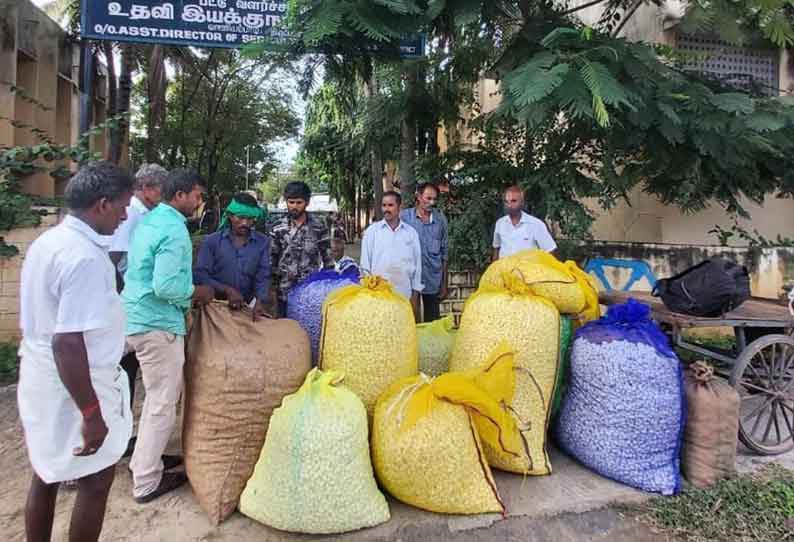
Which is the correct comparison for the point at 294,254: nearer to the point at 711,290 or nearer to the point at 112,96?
the point at 711,290

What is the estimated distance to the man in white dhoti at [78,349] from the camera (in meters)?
1.63

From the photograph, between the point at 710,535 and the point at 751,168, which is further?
the point at 751,168

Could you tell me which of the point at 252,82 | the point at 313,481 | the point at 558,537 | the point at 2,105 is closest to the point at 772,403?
the point at 558,537

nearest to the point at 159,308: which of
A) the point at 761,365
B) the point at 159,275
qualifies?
the point at 159,275

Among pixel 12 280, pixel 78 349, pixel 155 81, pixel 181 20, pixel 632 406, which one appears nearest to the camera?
pixel 78 349

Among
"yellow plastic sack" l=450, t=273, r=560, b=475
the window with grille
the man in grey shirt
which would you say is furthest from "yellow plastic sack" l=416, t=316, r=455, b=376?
the window with grille

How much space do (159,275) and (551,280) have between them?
1866 millimetres

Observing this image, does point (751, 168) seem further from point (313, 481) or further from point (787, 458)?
point (313, 481)

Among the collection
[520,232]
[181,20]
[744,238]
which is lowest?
[520,232]

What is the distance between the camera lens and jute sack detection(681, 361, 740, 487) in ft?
8.71

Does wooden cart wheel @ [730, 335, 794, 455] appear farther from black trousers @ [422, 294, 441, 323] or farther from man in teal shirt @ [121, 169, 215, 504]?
man in teal shirt @ [121, 169, 215, 504]

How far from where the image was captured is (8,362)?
4.80 metres

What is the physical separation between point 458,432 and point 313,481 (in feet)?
2.00

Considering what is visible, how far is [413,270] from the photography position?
3.90 m
